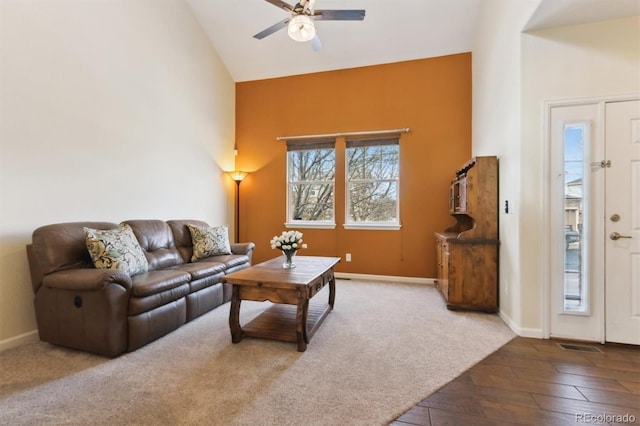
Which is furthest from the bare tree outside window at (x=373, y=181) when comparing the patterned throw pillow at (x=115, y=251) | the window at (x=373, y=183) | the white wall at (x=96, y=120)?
the patterned throw pillow at (x=115, y=251)

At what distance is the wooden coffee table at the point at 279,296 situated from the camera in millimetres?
2254

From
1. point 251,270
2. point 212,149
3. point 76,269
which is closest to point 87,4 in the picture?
point 212,149

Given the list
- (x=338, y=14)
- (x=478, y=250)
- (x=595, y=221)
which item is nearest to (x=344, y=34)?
(x=338, y=14)

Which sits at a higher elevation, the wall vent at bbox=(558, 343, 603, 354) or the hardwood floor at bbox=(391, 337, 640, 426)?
the hardwood floor at bbox=(391, 337, 640, 426)

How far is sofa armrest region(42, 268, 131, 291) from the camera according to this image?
2.11 m

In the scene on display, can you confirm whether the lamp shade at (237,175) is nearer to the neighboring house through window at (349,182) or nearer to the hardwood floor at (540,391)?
the neighboring house through window at (349,182)

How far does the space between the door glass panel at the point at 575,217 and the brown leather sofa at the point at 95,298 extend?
3499 mm

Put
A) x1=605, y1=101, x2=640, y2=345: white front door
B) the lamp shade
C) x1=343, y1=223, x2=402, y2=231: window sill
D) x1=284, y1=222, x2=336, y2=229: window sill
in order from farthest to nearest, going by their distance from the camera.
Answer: the lamp shade, x1=284, y1=222, x2=336, y2=229: window sill, x1=343, y1=223, x2=402, y2=231: window sill, x1=605, y1=101, x2=640, y2=345: white front door

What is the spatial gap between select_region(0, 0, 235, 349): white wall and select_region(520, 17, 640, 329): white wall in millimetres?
4182

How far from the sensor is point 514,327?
2.64m

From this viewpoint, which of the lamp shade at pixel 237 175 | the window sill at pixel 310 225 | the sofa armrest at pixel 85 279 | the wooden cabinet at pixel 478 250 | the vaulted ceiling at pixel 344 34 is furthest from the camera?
the lamp shade at pixel 237 175

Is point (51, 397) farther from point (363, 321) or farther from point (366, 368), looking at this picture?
point (363, 321)

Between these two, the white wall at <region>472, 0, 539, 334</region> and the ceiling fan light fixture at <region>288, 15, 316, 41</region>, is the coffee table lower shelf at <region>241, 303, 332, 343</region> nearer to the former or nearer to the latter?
the white wall at <region>472, 0, 539, 334</region>

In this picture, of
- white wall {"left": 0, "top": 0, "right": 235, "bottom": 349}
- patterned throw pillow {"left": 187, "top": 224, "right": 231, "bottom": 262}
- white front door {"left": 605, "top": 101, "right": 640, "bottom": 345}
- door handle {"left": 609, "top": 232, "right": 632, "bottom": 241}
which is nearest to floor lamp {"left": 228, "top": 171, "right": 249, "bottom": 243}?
white wall {"left": 0, "top": 0, "right": 235, "bottom": 349}
